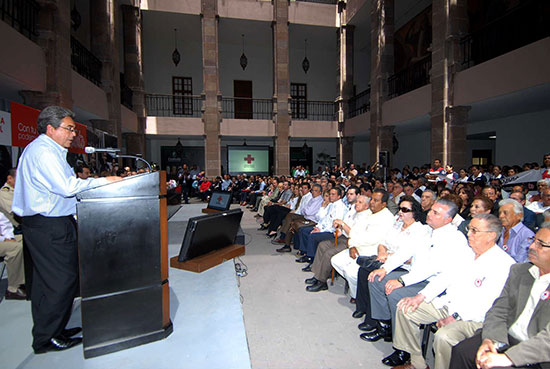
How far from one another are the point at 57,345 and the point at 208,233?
1.48 meters

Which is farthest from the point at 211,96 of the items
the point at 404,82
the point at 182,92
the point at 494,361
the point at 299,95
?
the point at 494,361

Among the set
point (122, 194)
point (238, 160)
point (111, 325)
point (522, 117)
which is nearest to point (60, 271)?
point (111, 325)

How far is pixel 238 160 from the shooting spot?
59.5 ft

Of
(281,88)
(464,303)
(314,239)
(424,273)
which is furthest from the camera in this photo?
(281,88)

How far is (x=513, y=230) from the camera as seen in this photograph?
136 inches

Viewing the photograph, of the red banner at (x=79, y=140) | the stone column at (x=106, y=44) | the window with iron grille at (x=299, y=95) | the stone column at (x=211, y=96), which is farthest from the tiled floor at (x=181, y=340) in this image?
the window with iron grille at (x=299, y=95)

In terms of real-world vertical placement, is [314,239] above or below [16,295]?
above

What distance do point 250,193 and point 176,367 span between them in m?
12.0

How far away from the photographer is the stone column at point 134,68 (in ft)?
48.1

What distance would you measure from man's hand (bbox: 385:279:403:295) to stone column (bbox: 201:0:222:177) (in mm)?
13231

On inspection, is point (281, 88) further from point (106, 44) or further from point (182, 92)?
point (106, 44)

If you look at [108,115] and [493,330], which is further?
[108,115]

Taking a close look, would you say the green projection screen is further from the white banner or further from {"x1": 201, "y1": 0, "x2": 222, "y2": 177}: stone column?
the white banner

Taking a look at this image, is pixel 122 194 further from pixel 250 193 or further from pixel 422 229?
pixel 250 193
